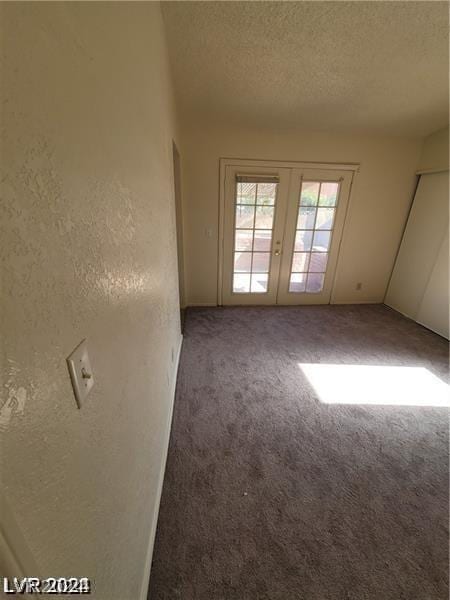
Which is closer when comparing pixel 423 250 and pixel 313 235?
pixel 423 250

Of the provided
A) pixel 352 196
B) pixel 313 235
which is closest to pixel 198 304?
pixel 313 235

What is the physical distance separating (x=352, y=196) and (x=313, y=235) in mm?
709

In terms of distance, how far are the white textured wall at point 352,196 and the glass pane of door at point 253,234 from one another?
0.31 metres

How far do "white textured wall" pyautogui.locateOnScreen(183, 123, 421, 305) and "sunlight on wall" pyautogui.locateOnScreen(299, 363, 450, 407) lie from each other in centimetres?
171

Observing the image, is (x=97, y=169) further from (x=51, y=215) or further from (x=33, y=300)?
(x=33, y=300)

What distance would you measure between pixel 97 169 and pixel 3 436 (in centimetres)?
58

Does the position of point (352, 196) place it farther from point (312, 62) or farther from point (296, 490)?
point (296, 490)

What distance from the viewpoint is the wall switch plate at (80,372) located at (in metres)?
0.46

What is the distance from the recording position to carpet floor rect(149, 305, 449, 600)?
102cm

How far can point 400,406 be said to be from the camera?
1904mm

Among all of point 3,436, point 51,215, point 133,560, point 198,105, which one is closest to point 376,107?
point 198,105

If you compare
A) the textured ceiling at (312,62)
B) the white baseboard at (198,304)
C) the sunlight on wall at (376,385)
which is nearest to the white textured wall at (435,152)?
the textured ceiling at (312,62)

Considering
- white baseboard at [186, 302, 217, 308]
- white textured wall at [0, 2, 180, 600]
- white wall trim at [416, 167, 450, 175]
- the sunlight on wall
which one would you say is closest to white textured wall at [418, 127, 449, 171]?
white wall trim at [416, 167, 450, 175]

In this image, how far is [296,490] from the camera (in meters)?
1.33
